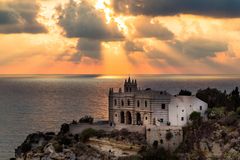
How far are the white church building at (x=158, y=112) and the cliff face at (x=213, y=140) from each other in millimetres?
2136

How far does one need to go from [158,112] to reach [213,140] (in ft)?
33.0

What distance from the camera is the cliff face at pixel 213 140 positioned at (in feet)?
262

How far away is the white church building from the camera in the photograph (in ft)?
277

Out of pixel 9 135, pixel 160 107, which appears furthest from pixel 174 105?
pixel 9 135

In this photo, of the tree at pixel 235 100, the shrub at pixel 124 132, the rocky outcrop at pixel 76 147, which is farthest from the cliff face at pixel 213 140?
the shrub at pixel 124 132

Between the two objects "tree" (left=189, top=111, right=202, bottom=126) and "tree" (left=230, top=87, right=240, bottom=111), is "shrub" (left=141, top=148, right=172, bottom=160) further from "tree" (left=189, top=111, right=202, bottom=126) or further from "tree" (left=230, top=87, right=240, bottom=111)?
"tree" (left=230, top=87, right=240, bottom=111)

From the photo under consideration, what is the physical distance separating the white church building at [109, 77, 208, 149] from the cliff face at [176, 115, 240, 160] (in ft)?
7.01

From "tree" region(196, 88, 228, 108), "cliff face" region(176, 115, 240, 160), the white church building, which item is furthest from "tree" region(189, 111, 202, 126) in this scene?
"tree" region(196, 88, 228, 108)

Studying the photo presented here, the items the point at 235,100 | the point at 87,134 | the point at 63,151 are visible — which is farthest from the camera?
the point at 235,100

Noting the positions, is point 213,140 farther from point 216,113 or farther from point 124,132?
point 124,132

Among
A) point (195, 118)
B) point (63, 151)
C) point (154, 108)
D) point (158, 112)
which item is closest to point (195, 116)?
point (195, 118)

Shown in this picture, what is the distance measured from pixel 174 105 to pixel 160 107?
7.36 ft

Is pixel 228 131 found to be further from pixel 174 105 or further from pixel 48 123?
pixel 48 123

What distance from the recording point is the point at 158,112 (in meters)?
86.6
